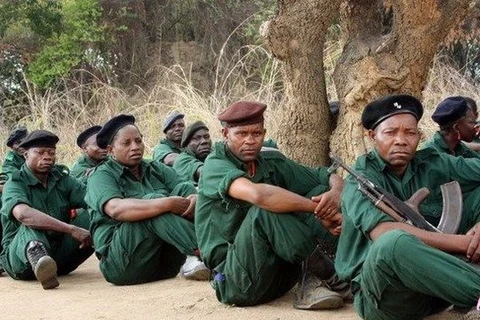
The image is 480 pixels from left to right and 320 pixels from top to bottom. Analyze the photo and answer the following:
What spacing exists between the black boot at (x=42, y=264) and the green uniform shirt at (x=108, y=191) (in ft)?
1.18

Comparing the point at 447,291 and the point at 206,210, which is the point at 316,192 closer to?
the point at 206,210

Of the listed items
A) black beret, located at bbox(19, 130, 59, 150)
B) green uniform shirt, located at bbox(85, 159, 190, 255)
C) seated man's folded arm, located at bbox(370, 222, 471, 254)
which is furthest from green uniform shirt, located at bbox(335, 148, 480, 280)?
black beret, located at bbox(19, 130, 59, 150)

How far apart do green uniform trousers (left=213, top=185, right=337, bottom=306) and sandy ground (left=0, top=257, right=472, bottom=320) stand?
11 centimetres

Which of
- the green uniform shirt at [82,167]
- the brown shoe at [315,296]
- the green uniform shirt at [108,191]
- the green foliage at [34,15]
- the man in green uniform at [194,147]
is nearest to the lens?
the brown shoe at [315,296]

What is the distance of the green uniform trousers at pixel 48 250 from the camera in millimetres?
6766

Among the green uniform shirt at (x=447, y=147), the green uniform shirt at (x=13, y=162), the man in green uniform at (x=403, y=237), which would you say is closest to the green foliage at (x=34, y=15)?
the green uniform shirt at (x=13, y=162)

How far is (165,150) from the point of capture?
361 inches

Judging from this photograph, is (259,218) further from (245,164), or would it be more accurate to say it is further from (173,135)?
(173,135)

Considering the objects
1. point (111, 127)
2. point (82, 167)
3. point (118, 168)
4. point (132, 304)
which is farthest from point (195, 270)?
point (82, 167)

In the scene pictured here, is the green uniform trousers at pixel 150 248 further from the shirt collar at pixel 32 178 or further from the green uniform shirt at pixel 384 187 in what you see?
the green uniform shirt at pixel 384 187

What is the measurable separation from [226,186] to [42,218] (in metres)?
2.28

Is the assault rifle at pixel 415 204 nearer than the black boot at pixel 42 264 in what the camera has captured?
Yes

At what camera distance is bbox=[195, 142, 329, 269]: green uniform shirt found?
516cm

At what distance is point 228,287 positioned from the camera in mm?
5293
